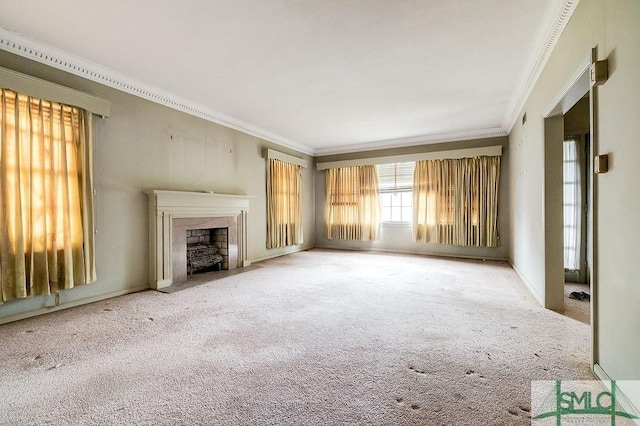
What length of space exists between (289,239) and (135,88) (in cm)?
387

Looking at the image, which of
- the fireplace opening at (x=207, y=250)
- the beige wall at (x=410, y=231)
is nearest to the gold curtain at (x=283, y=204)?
the beige wall at (x=410, y=231)

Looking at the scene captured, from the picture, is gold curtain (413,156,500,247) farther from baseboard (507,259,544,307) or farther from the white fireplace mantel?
the white fireplace mantel

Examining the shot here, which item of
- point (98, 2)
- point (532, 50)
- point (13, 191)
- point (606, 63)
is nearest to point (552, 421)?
point (606, 63)

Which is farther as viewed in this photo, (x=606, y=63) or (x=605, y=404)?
(x=606, y=63)

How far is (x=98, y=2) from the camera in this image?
2107mm

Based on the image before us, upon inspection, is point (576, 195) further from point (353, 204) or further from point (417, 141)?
point (353, 204)

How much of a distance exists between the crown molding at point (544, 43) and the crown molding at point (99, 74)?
4.17m

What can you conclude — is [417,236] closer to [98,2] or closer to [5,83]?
[98,2]

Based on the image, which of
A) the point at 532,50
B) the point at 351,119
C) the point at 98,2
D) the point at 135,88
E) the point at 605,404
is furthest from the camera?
the point at 351,119

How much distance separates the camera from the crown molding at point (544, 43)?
2.09 metres

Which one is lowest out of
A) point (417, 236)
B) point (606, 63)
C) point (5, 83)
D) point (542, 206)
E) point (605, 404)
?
point (605, 404)

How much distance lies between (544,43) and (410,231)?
4.29 m

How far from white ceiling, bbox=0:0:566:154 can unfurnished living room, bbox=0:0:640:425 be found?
2 cm

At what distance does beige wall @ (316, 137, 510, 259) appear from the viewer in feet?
17.7
